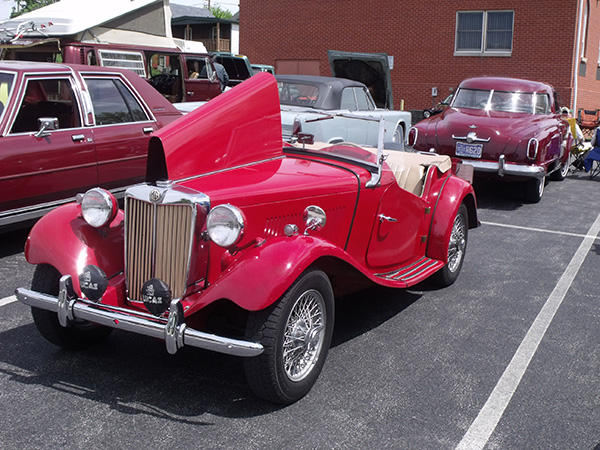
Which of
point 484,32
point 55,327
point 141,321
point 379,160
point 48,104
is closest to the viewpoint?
point 141,321

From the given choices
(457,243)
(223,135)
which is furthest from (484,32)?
(223,135)

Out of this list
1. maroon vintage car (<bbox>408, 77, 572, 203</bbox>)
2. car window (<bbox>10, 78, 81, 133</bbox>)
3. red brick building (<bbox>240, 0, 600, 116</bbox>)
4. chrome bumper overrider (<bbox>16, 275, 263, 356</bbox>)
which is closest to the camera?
chrome bumper overrider (<bbox>16, 275, 263, 356</bbox>)

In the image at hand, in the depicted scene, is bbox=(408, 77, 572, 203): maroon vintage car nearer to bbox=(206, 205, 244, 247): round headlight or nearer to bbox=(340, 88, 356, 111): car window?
bbox=(340, 88, 356, 111): car window

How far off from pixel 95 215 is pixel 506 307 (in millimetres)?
3286

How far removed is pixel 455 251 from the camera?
593 centimetres

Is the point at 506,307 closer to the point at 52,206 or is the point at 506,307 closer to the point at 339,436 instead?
the point at 339,436

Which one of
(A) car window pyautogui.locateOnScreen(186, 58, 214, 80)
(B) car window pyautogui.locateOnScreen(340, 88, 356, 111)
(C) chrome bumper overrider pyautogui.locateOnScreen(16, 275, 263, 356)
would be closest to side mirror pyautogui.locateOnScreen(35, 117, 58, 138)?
(C) chrome bumper overrider pyautogui.locateOnScreen(16, 275, 263, 356)

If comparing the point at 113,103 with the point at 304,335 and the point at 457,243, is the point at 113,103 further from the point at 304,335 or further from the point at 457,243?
the point at 304,335

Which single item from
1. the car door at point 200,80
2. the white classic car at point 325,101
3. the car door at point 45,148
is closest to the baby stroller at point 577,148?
the white classic car at point 325,101

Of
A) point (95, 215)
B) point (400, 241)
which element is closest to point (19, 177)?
point (95, 215)

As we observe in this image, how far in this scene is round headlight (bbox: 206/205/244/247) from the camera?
3363 millimetres

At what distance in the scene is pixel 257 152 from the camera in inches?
174

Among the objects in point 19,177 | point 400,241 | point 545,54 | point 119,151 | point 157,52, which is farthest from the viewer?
point 545,54

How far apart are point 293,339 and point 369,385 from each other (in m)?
0.61
